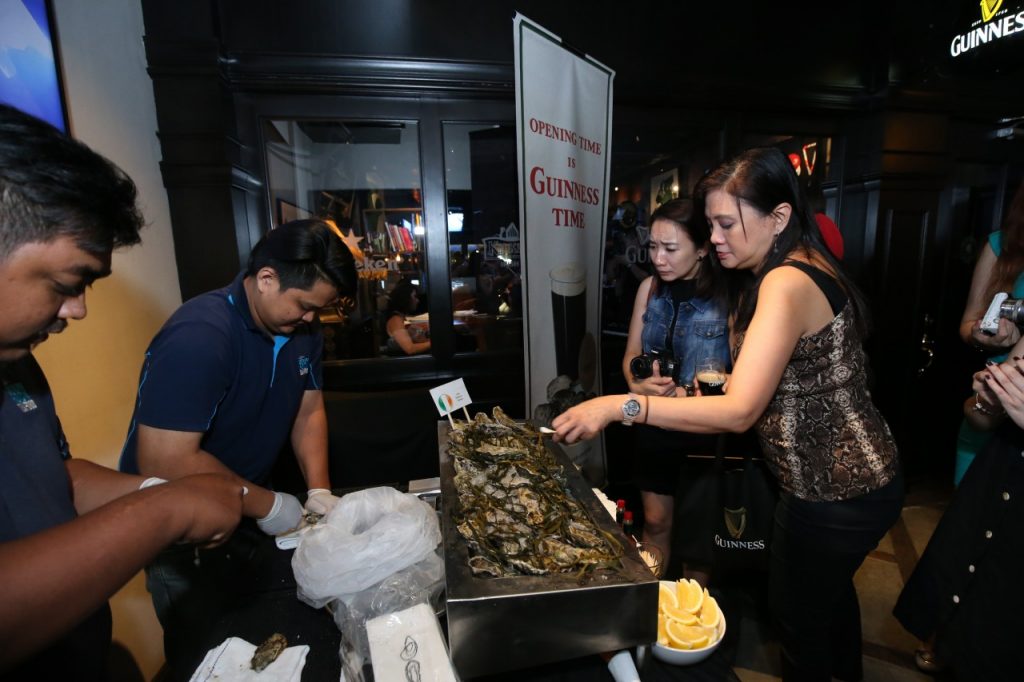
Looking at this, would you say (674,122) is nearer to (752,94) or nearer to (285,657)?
(752,94)

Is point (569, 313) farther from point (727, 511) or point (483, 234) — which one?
point (727, 511)

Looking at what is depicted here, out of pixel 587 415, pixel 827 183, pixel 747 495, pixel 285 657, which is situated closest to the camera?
pixel 285 657

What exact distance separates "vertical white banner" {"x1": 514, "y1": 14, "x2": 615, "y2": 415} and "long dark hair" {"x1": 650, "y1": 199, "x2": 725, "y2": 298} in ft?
1.65

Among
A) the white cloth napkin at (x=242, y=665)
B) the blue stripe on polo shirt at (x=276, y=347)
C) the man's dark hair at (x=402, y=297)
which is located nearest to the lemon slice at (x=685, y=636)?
the white cloth napkin at (x=242, y=665)

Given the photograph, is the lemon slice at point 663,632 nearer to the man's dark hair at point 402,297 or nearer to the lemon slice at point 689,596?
the lemon slice at point 689,596

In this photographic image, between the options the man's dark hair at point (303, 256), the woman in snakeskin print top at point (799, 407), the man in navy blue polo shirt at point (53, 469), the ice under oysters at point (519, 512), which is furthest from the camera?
the man's dark hair at point (303, 256)

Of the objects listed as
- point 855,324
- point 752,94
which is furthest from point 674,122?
point 855,324

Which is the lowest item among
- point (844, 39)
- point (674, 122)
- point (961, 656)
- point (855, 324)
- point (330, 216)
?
point (961, 656)

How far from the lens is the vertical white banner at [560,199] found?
2.19 m

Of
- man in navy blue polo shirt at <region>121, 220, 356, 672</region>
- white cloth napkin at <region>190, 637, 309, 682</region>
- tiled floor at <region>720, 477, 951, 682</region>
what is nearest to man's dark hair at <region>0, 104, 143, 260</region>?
man in navy blue polo shirt at <region>121, 220, 356, 672</region>

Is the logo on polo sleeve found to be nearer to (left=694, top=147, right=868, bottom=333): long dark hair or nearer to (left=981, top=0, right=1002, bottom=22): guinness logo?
(left=694, top=147, right=868, bottom=333): long dark hair

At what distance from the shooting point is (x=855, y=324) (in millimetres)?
1426

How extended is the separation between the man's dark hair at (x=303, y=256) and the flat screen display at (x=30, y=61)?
634 millimetres

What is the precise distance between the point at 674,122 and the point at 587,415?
2.86 meters
